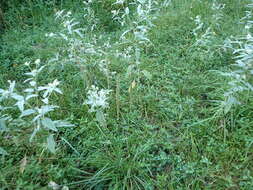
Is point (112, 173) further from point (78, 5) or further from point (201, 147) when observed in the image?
point (78, 5)

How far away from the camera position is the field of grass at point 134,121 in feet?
5.05

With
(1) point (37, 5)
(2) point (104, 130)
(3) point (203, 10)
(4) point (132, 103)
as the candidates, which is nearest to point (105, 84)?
(4) point (132, 103)

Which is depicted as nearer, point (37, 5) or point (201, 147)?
point (201, 147)

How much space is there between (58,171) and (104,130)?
1.49 ft

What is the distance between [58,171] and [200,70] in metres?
1.74

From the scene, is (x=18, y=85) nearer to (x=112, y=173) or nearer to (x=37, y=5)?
(x=112, y=173)

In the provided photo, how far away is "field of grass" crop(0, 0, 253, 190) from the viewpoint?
1539 mm

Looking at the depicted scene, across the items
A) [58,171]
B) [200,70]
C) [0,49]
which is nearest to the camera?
[58,171]

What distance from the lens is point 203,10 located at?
11.3ft

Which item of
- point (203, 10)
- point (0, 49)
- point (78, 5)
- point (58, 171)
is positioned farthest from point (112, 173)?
point (78, 5)

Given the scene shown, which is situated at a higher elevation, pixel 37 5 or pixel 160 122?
pixel 37 5

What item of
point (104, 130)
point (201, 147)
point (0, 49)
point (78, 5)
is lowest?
point (201, 147)

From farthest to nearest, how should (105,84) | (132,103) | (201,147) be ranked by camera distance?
(105,84) → (132,103) → (201,147)

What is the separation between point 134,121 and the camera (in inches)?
76.9
